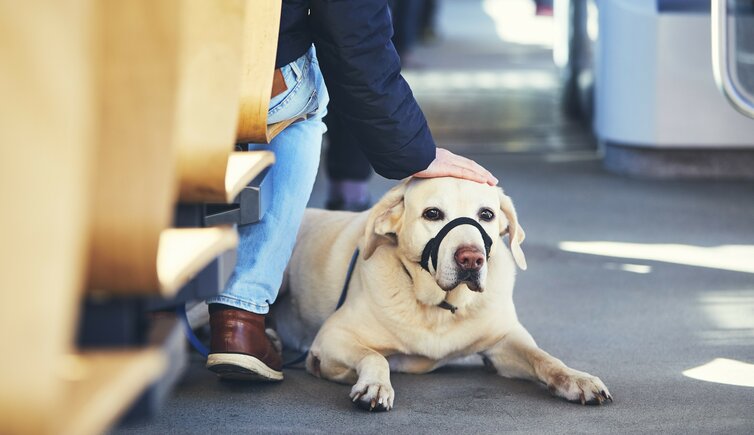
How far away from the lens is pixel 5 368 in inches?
43.1

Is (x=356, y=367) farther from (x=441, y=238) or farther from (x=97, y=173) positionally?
(x=97, y=173)

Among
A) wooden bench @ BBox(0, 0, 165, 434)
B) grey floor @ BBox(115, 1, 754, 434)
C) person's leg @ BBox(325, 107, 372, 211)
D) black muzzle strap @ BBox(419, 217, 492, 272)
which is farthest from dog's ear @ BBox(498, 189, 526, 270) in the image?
person's leg @ BBox(325, 107, 372, 211)

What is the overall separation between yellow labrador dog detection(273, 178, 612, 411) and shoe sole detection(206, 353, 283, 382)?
0.20m

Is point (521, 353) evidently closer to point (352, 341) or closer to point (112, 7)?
point (352, 341)

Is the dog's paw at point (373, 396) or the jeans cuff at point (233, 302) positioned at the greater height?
the jeans cuff at point (233, 302)

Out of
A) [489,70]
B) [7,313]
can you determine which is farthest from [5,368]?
[489,70]

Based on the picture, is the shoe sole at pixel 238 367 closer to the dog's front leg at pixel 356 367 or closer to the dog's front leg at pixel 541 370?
the dog's front leg at pixel 356 367

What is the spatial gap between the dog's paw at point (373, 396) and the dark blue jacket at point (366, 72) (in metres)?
0.56

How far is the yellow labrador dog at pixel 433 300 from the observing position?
2.83 meters

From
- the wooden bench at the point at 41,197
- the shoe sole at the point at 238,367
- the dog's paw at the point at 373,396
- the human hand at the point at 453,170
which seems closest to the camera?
the wooden bench at the point at 41,197

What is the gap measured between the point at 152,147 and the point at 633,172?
582cm

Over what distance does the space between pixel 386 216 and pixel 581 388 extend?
2.39 ft

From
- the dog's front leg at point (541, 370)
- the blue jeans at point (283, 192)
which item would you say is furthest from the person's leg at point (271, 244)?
the dog's front leg at point (541, 370)

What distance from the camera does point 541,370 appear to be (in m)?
2.89
